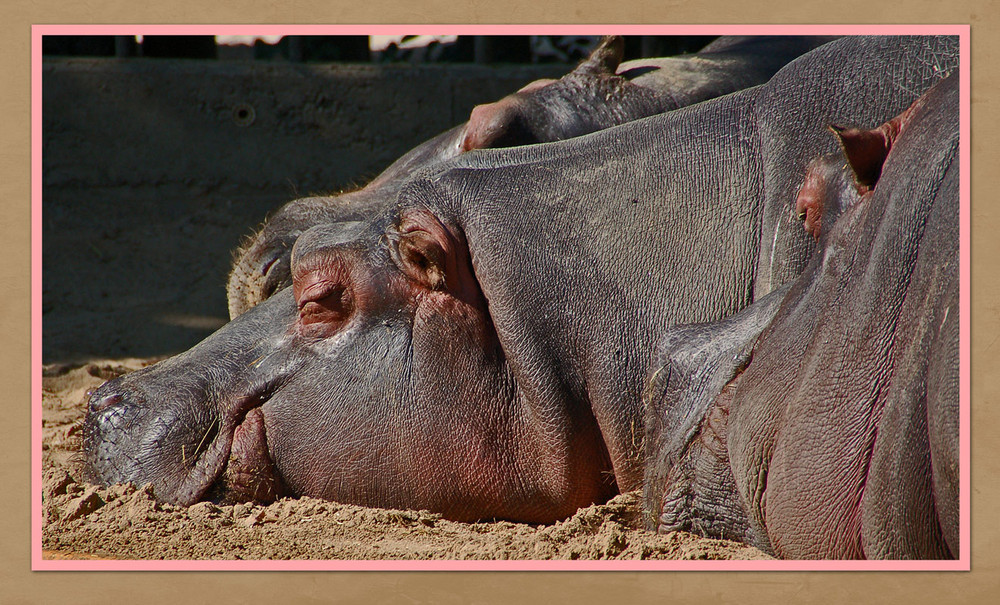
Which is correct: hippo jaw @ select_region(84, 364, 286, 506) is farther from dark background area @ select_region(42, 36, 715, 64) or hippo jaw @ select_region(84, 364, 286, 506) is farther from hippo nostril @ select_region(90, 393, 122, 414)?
dark background area @ select_region(42, 36, 715, 64)

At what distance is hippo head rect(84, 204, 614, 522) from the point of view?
202 cm

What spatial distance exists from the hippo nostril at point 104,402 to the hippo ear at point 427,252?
0.70m

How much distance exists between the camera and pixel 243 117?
4.98 metres

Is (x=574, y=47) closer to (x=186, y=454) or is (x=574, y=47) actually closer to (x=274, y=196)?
(x=274, y=196)

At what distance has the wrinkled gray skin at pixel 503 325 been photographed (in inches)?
79.3

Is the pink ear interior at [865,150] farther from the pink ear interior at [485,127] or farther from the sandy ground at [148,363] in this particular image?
the pink ear interior at [485,127]

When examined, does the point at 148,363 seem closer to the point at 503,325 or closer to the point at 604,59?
the point at 604,59

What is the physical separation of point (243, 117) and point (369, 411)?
131 inches

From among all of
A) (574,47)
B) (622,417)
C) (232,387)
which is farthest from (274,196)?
(622,417)

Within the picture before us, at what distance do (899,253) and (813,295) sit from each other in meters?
0.20

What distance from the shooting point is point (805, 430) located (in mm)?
1482

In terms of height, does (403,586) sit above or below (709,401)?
below

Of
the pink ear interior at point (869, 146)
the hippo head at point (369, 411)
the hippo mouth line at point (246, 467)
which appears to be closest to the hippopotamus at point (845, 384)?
the pink ear interior at point (869, 146)

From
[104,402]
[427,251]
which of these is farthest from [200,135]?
[427,251]
